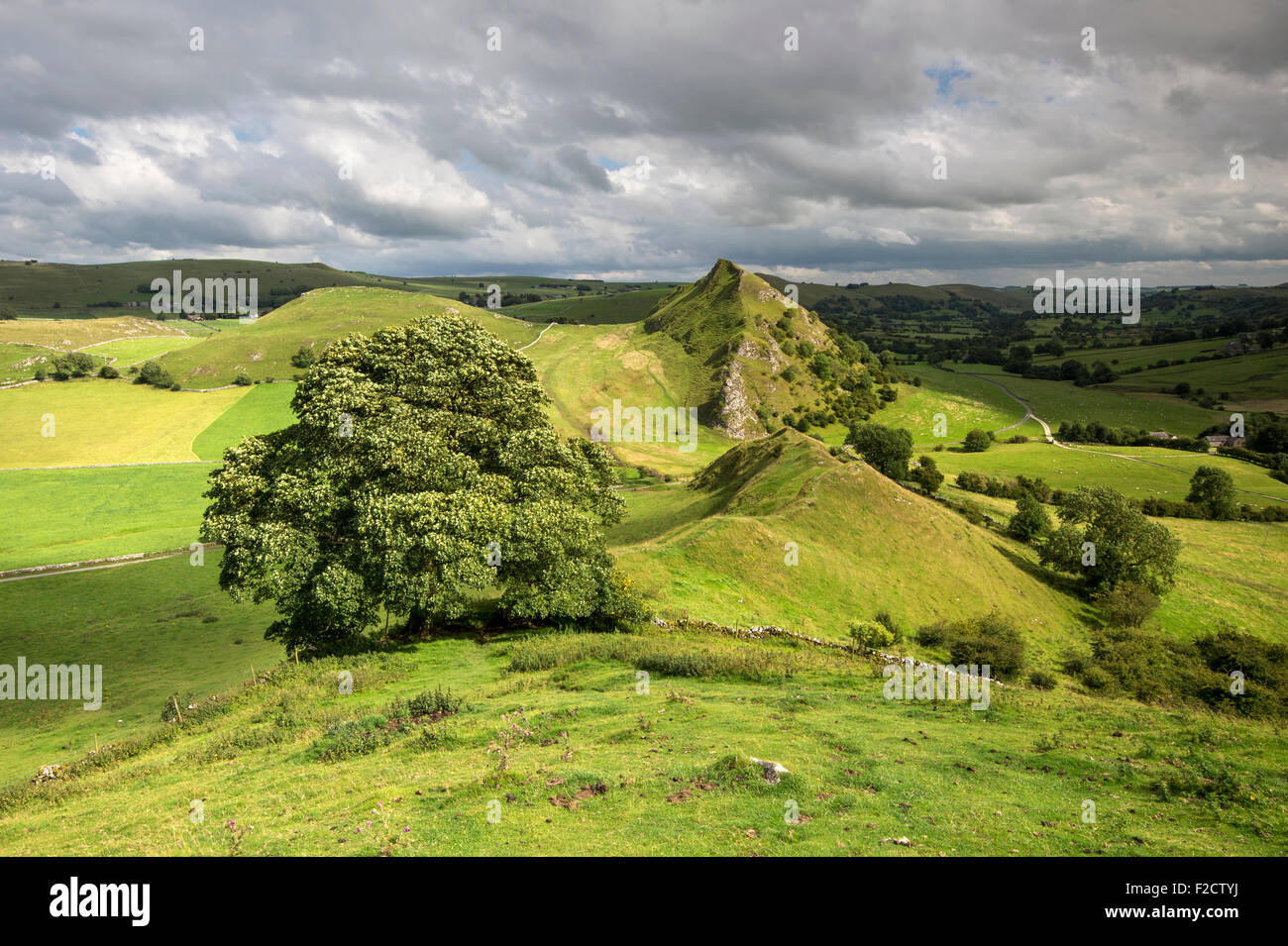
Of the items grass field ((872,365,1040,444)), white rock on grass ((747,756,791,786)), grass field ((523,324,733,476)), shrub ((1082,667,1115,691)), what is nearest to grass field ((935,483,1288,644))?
shrub ((1082,667,1115,691))

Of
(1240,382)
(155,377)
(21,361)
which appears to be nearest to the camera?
(155,377)

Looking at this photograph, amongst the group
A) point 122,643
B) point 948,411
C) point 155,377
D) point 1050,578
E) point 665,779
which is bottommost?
point 122,643

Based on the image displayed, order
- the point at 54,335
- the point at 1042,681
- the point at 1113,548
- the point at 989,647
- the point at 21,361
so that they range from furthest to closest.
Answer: the point at 54,335, the point at 21,361, the point at 1113,548, the point at 989,647, the point at 1042,681

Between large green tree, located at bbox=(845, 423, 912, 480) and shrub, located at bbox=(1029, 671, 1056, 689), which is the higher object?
large green tree, located at bbox=(845, 423, 912, 480)

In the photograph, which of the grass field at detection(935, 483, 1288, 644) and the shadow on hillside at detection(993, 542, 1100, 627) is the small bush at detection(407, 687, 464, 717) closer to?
the shadow on hillside at detection(993, 542, 1100, 627)

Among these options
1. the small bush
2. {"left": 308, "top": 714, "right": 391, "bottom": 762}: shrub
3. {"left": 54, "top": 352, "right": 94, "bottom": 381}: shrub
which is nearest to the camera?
{"left": 308, "top": 714, "right": 391, "bottom": 762}: shrub

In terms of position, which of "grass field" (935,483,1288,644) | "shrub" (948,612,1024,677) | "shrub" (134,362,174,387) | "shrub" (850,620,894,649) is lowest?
"grass field" (935,483,1288,644)

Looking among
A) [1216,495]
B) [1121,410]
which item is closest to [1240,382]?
[1121,410]

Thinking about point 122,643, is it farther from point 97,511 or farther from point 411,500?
point 97,511
